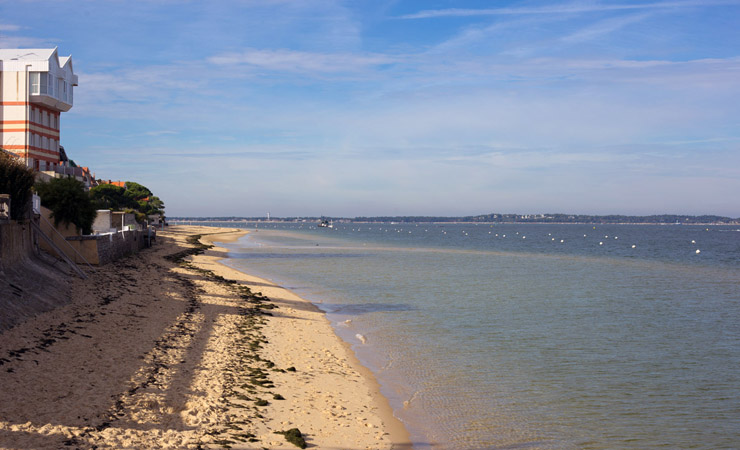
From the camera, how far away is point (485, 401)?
13578mm

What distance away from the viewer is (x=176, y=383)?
1241cm

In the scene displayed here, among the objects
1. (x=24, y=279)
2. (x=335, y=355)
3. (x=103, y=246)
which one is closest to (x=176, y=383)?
(x=335, y=355)

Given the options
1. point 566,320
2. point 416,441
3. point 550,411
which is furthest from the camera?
point 566,320

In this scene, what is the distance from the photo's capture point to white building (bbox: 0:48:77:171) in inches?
1770

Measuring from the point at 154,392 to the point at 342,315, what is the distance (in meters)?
14.3

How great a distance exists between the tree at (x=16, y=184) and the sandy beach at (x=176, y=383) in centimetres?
486

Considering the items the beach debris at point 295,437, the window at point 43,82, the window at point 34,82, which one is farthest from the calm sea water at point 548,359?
the window at point 34,82

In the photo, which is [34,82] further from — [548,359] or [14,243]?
[548,359]

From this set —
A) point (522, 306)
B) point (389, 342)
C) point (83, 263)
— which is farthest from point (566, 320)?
point (83, 263)

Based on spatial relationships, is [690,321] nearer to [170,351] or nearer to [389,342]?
[389,342]

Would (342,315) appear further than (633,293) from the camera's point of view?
No

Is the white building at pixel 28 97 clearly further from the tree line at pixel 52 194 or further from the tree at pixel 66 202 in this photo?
the tree at pixel 66 202

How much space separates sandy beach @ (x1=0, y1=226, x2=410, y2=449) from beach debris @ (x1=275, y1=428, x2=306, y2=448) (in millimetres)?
97

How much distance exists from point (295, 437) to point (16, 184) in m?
21.1
